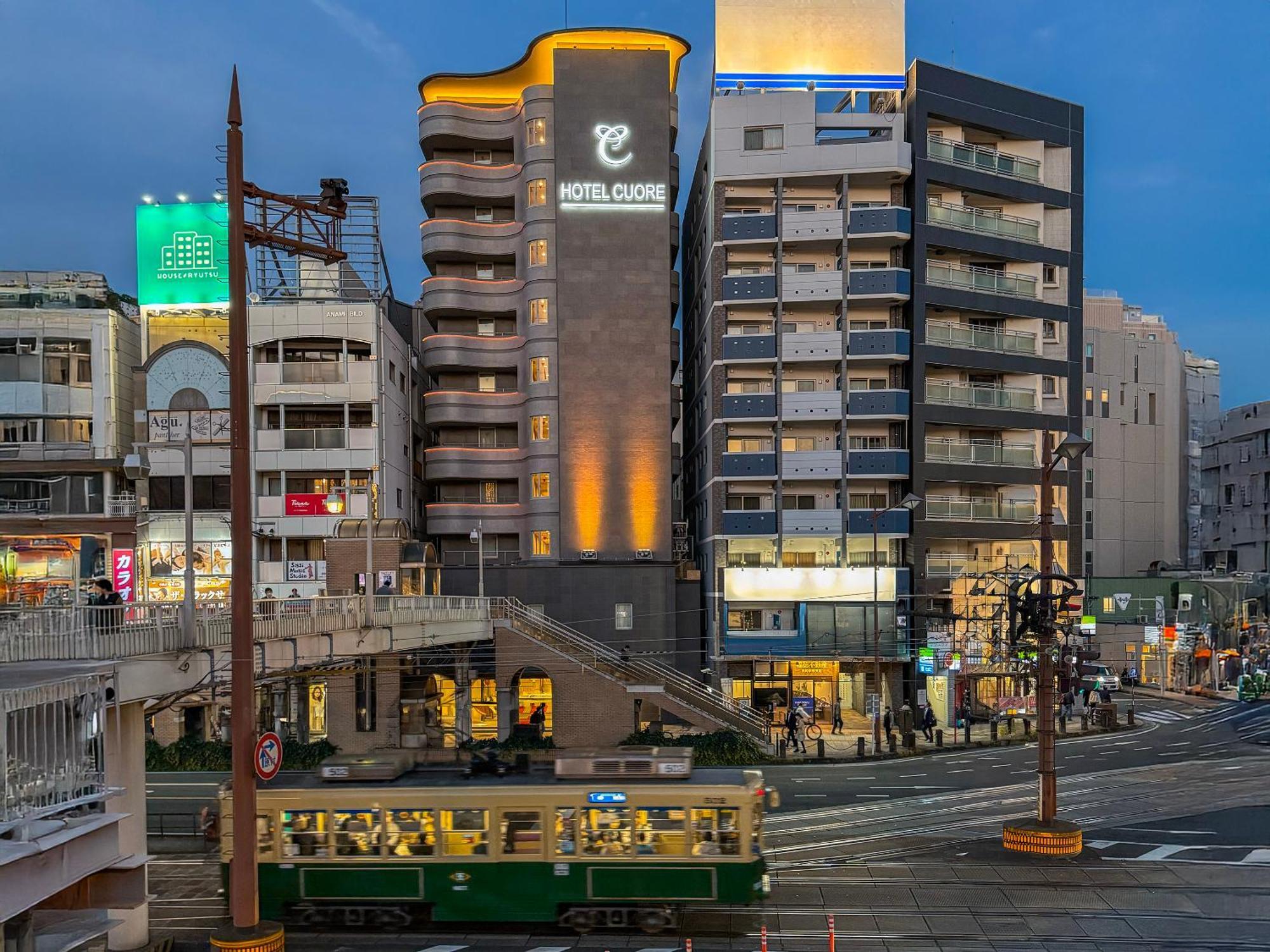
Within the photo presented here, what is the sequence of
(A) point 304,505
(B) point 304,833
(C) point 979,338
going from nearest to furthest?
→ (B) point 304,833
(A) point 304,505
(C) point 979,338

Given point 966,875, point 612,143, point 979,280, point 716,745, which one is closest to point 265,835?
point 966,875

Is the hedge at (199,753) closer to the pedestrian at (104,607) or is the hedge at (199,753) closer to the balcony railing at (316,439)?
the balcony railing at (316,439)

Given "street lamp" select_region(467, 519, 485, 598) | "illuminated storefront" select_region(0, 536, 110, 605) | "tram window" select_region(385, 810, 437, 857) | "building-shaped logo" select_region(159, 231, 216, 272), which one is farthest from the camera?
"building-shaped logo" select_region(159, 231, 216, 272)

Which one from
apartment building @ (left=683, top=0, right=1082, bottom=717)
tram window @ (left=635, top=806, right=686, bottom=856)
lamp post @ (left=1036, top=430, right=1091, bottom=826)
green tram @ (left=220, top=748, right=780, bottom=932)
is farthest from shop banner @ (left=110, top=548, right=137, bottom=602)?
lamp post @ (left=1036, top=430, right=1091, bottom=826)

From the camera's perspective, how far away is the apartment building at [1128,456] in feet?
250

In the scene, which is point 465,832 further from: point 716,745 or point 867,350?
point 867,350

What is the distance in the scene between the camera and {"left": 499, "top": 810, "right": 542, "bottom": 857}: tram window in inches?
750

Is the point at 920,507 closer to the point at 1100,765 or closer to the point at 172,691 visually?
the point at 1100,765

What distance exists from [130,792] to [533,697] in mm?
29971

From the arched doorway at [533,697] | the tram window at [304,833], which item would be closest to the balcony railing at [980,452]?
the arched doorway at [533,697]

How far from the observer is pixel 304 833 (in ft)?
63.3

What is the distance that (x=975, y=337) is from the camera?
172 ft

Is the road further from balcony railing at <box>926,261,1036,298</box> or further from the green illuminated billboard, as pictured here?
the green illuminated billboard

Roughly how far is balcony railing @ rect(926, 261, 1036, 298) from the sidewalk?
2301 cm
